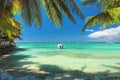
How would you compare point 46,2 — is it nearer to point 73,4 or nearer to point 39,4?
point 39,4

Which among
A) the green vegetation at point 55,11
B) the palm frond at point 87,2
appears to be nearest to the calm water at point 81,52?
the palm frond at point 87,2

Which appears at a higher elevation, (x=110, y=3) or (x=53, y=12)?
(x=110, y=3)

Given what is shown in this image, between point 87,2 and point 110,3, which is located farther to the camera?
point 87,2

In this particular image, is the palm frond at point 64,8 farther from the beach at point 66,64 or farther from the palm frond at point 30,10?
the beach at point 66,64

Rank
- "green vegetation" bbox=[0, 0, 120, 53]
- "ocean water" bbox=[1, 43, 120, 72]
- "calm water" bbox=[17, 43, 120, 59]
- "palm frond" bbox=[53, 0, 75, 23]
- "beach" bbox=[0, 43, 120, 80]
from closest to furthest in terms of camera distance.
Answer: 1. "green vegetation" bbox=[0, 0, 120, 53]
2. "palm frond" bbox=[53, 0, 75, 23]
3. "beach" bbox=[0, 43, 120, 80]
4. "ocean water" bbox=[1, 43, 120, 72]
5. "calm water" bbox=[17, 43, 120, 59]

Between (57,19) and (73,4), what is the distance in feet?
4.52

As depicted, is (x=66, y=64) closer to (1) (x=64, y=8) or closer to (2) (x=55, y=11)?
(2) (x=55, y=11)

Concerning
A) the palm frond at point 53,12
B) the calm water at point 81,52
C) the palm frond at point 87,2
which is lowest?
the calm water at point 81,52

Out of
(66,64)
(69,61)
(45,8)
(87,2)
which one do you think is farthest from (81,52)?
(45,8)

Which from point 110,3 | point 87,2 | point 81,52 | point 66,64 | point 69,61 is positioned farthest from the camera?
point 81,52

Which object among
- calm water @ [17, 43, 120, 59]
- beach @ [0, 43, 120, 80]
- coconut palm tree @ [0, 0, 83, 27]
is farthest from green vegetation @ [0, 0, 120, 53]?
calm water @ [17, 43, 120, 59]

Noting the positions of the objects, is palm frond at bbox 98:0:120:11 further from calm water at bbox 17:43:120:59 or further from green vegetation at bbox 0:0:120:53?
calm water at bbox 17:43:120:59

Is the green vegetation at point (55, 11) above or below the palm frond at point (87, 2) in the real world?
below

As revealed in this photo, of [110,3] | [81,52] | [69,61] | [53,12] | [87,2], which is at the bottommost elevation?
[81,52]
